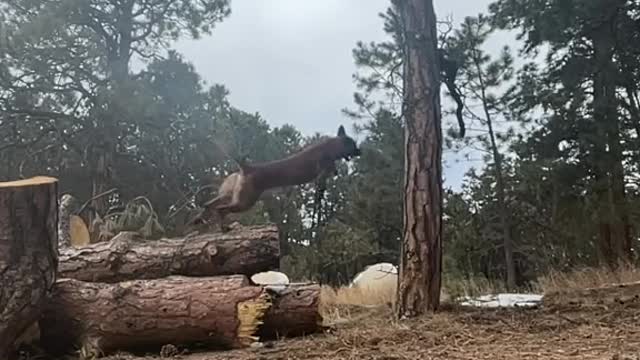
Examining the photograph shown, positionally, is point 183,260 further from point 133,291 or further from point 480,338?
point 480,338

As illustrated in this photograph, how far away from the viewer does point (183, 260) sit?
5672mm

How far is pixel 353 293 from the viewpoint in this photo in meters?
8.47

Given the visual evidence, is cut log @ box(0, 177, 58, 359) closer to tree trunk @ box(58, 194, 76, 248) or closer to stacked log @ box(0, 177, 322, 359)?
stacked log @ box(0, 177, 322, 359)

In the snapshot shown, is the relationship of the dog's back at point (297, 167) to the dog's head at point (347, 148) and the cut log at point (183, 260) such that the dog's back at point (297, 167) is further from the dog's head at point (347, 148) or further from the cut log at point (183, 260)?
the cut log at point (183, 260)

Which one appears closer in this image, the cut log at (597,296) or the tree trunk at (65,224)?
the cut log at (597,296)

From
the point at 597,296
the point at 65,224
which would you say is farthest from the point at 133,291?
the point at 597,296

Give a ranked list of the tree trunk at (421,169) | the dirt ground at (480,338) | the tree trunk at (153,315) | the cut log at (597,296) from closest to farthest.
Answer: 1. the dirt ground at (480,338)
2. the tree trunk at (153,315)
3. the tree trunk at (421,169)
4. the cut log at (597,296)

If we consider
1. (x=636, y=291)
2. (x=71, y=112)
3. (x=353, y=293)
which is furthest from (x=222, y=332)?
(x=71, y=112)

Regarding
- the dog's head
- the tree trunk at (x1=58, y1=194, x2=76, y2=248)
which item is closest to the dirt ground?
the dog's head

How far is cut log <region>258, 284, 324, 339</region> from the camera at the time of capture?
5.20m

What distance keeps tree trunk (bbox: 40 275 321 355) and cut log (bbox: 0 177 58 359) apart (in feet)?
1.24

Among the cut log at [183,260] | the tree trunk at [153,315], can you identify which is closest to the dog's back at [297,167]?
the cut log at [183,260]

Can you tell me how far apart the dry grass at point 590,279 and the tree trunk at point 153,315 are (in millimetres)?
4454

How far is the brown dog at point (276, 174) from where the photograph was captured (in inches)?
259
